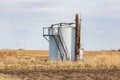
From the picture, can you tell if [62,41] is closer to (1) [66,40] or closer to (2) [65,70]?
(1) [66,40]

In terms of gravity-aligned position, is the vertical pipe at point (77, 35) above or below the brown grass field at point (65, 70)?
above

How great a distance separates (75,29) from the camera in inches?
1933

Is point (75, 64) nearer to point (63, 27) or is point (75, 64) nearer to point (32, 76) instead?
point (63, 27)

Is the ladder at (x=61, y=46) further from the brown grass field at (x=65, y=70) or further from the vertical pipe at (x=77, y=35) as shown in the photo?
the brown grass field at (x=65, y=70)

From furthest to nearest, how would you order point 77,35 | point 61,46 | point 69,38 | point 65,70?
point 61,46
point 69,38
point 77,35
point 65,70

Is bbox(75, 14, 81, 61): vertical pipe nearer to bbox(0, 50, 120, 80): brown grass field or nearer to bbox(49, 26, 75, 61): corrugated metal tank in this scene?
bbox(49, 26, 75, 61): corrugated metal tank

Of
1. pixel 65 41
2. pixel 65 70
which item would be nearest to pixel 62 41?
pixel 65 41

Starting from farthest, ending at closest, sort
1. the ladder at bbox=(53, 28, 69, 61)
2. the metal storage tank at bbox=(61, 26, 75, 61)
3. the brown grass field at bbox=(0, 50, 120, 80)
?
the ladder at bbox=(53, 28, 69, 61) → the metal storage tank at bbox=(61, 26, 75, 61) → the brown grass field at bbox=(0, 50, 120, 80)

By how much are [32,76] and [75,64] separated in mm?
12070

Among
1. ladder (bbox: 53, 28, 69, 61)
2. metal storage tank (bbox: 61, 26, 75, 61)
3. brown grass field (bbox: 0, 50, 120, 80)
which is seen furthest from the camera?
ladder (bbox: 53, 28, 69, 61)

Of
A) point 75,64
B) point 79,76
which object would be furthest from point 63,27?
point 79,76

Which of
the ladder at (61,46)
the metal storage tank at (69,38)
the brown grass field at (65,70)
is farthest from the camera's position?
the ladder at (61,46)

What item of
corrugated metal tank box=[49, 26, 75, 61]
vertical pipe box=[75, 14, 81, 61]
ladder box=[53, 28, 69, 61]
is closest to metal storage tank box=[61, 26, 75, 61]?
corrugated metal tank box=[49, 26, 75, 61]

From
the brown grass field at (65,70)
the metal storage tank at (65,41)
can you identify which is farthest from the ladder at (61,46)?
the brown grass field at (65,70)
